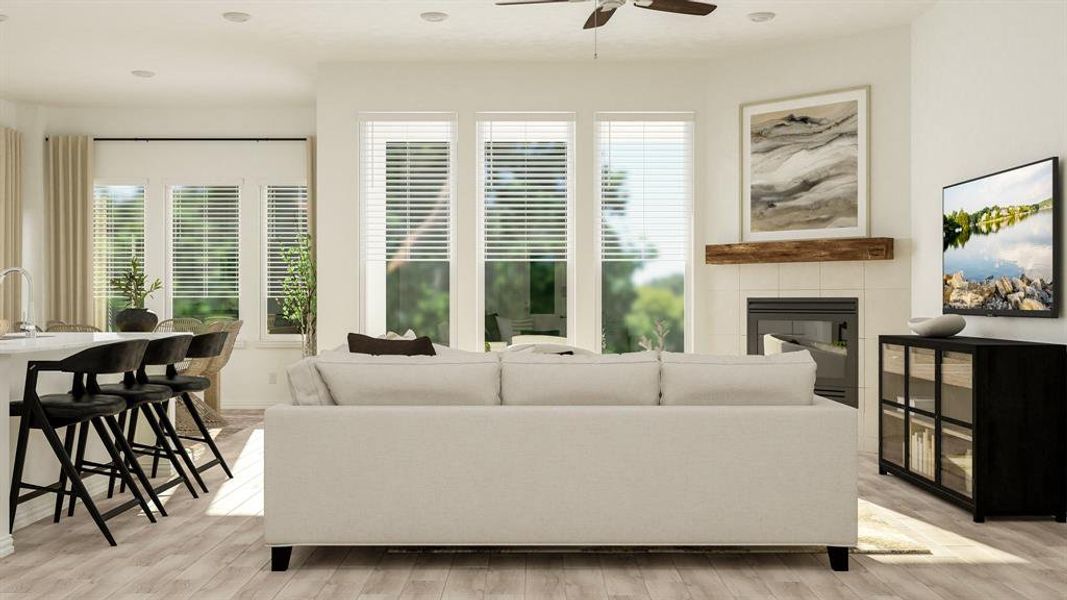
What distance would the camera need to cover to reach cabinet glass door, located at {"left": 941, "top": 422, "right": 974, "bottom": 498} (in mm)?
4289

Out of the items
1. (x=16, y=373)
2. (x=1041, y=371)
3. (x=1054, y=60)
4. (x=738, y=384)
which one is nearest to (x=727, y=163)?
(x=1054, y=60)

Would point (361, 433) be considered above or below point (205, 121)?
below

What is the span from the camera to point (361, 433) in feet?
10.8

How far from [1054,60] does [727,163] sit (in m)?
2.81

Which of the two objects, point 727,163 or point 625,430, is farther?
point 727,163

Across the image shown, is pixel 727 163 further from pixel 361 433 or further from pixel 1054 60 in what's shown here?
pixel 361 433

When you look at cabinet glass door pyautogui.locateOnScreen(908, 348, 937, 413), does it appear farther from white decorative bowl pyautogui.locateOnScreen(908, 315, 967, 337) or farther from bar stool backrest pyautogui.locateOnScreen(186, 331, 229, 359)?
bar stool backrest pyautogui.locateOnScreen(186, 331, 229, 359)

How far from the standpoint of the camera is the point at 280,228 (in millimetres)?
8805

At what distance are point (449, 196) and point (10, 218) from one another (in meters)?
4.45

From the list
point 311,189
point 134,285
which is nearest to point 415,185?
point 311,189

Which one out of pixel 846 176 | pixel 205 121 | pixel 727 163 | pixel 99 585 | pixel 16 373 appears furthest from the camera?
pixel 205 121

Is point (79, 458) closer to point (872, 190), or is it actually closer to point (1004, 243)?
point (1004, 243)

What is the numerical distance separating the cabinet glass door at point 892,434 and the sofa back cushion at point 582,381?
241 centimetres

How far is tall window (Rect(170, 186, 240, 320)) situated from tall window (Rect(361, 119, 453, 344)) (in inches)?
92.3
